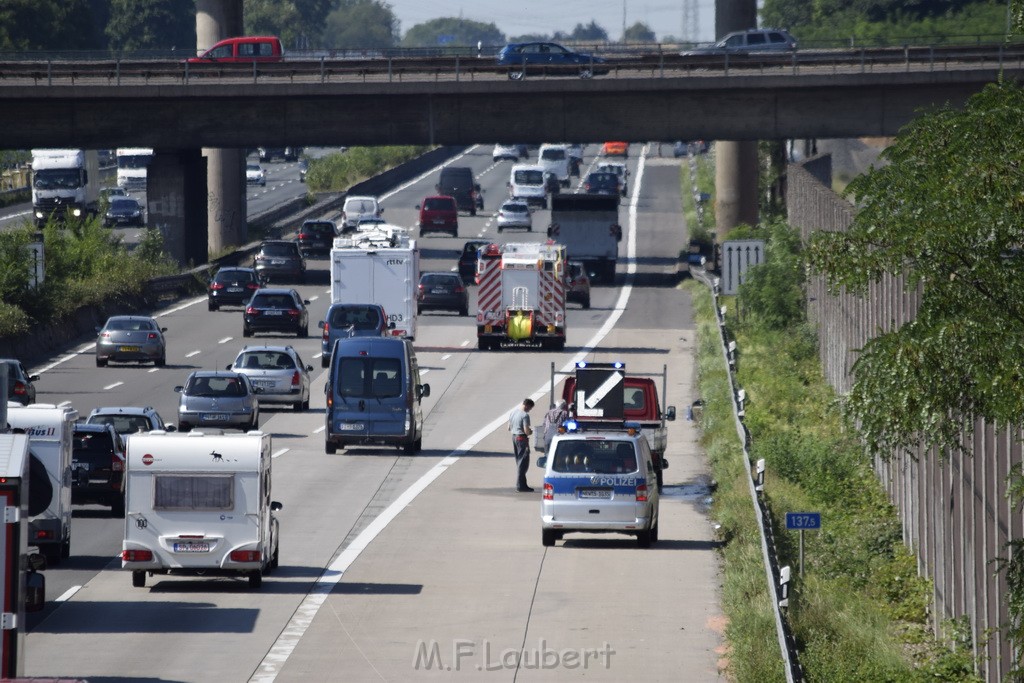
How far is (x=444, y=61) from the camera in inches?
2761

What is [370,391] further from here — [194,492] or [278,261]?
[278,261]

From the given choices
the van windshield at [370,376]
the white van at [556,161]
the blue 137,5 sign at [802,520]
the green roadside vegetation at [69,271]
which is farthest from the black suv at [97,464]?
the white van at [556,161]

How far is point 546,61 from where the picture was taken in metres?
71.5

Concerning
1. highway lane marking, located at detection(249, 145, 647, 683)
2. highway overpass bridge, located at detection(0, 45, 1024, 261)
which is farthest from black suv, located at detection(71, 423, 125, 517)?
highway overpass bridge, located at detection(0, 45, 1024, 261)

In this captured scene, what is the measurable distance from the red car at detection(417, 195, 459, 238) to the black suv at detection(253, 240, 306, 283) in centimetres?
1965

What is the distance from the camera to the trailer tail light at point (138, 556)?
2250cm

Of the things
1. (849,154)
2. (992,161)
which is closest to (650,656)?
(992,161)

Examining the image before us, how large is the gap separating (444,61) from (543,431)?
36679mm

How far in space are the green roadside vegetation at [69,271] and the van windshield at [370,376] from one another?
61.2 feet

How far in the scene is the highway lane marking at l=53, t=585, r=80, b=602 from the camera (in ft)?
74.1

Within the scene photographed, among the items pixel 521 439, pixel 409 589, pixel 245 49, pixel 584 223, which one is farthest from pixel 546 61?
pixel 409 589

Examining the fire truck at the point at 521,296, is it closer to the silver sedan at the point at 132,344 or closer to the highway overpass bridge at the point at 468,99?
the silver sedan at the point at 132,344

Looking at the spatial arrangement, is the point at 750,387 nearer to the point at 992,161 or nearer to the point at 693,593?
the point at 693,593

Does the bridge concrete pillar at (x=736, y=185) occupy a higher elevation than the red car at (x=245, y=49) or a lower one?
lower
